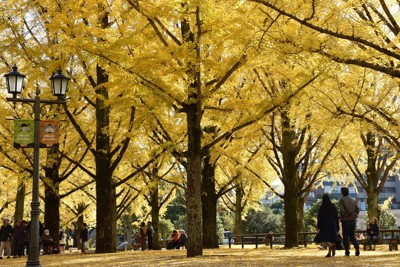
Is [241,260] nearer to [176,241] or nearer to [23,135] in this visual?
[23,135]

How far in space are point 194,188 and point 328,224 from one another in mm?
3267

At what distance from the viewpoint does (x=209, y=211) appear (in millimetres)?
21594

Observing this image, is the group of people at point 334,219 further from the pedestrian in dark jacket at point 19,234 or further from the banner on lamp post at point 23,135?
the pedestrian in dark jacket at point 19,234

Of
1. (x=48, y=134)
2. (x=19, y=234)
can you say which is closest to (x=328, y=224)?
(x=48, y=134)

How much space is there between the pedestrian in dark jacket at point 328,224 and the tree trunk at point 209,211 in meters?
7.90

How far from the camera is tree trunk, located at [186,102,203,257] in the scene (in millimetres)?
13516

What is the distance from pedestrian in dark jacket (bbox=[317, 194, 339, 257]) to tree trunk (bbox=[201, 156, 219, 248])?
7.90 metres

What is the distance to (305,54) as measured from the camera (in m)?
11.2

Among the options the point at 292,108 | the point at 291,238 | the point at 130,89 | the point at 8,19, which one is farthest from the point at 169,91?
the point at 291,238

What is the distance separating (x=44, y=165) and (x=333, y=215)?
484 inches

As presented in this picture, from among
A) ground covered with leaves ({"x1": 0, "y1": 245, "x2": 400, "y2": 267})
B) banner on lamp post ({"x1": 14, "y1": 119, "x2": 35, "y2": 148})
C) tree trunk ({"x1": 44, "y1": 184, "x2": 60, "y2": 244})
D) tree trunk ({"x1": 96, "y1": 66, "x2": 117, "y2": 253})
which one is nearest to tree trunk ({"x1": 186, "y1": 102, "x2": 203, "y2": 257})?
ground covered with leaves ({"x1": 0, "y1": 245, "x2": 400, "y2": 267})

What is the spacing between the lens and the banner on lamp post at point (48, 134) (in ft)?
37.3

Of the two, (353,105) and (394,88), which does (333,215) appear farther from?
(394,88)

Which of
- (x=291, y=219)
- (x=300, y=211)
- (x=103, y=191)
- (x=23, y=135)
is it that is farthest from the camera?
(x=300, y=211)
